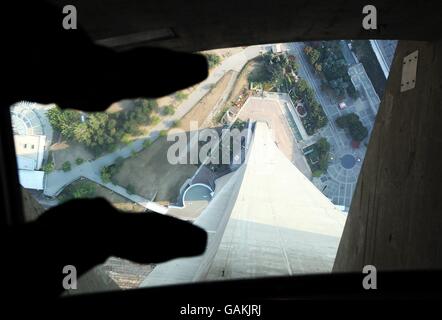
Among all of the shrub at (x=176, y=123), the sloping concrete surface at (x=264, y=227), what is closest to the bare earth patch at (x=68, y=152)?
the shrub at (x=176, y=123)

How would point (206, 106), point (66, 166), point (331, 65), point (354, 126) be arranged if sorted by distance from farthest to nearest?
point (354, 126)
point (331, 65)
point (206, 106)
point (66, 166)

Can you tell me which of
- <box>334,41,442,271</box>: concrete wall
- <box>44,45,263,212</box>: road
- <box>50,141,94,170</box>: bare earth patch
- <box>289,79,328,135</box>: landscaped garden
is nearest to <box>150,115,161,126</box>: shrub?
<box>44,45,263,212</box>: road

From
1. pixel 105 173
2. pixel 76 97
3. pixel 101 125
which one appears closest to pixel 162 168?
pixel 105 173

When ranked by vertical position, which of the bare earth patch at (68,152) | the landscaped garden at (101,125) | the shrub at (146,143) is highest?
the landscaped garden at (101,125)

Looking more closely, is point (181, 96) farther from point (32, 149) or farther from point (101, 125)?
point (32, 149)

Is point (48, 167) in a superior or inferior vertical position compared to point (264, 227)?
superior

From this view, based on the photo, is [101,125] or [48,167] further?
[48,167]

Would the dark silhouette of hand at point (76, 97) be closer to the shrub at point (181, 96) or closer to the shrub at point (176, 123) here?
the shrub at point (181, 96)
